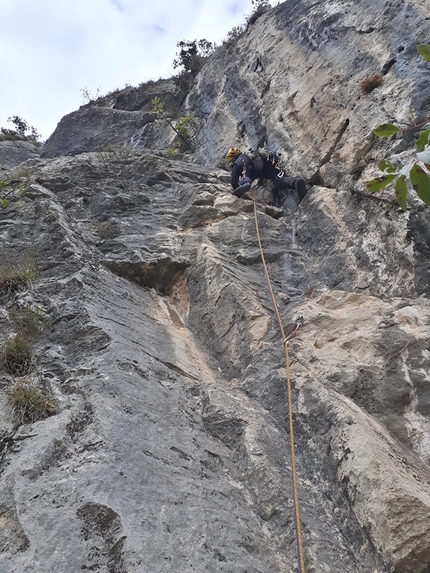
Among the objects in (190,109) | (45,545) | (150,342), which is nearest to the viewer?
(45,545)

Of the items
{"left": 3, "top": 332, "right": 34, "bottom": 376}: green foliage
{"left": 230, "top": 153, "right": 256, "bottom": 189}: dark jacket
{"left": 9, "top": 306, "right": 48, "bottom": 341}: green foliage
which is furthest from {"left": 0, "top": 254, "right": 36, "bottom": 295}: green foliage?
{"left": 230, "top": 153, "right": 256, "bottom": 189}: dark jacket

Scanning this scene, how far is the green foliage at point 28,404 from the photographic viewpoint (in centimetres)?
363

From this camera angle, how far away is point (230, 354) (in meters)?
5.37

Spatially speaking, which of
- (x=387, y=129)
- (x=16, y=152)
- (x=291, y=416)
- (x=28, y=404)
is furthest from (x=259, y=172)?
(x=16, y=152)

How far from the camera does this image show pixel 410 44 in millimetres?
7379

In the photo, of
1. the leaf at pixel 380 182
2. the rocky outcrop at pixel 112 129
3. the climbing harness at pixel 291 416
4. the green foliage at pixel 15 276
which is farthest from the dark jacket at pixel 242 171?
the leaf at pixel 380 182

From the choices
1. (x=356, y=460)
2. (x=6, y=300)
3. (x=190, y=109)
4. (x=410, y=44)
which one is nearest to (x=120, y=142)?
(x=190, y=109)

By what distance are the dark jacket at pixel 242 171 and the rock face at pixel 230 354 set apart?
40cm

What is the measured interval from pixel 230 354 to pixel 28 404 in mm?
2353

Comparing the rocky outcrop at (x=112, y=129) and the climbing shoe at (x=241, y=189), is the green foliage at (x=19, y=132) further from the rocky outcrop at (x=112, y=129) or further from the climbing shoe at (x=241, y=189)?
the climbing shoe at (x=241, y=189)

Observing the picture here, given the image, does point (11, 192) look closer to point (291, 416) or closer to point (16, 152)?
point (291, 416)

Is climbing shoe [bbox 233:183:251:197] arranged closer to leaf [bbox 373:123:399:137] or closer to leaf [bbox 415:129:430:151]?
leaf [bbox 373:123:399:137]

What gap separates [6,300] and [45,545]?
10.8ft

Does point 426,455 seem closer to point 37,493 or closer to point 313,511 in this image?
point 313,511
